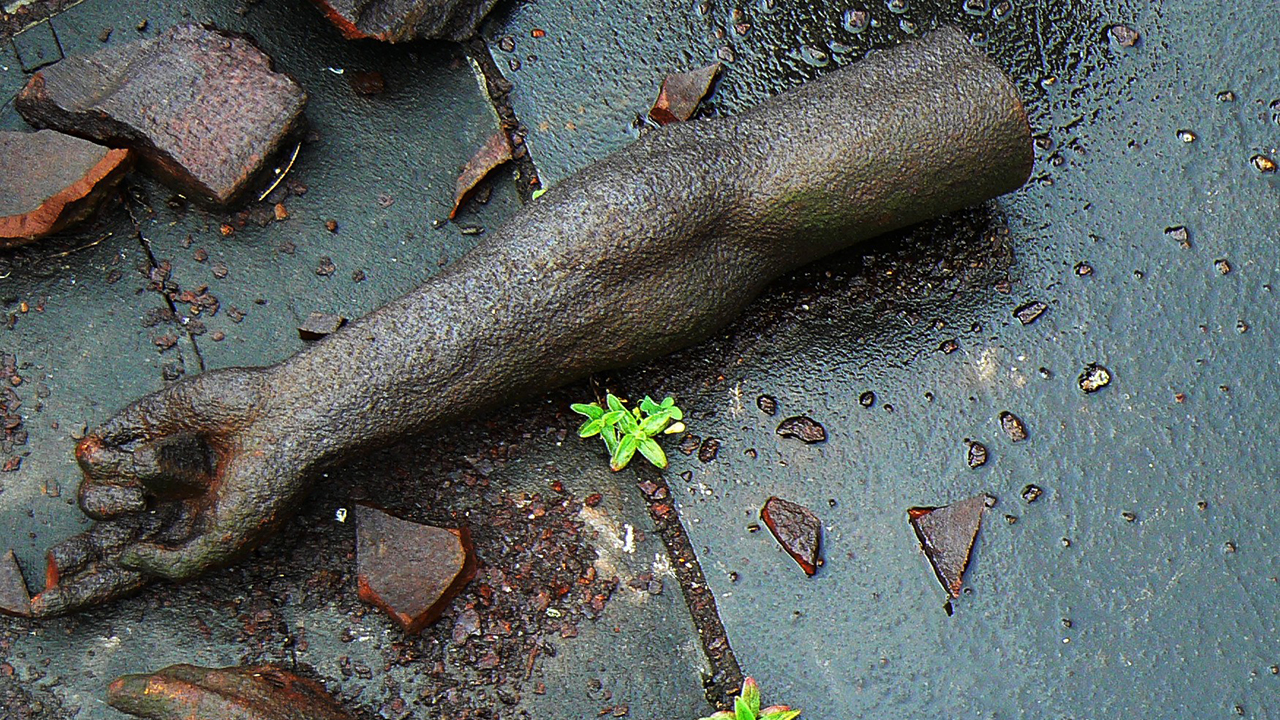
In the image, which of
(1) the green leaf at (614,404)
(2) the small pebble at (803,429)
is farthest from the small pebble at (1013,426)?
(1) the green leaf at (614,404)

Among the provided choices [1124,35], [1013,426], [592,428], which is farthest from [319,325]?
[1124,35]

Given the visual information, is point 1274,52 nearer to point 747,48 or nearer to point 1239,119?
point 1239,119

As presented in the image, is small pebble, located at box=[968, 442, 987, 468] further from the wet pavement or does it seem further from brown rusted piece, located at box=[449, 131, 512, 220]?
brown rusted piece, located at box=[449, 131, 512, 220]

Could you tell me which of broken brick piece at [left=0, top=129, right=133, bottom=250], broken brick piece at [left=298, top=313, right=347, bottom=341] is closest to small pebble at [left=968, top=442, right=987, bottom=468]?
broken brick piece at [left=298, top=313, right=347, bottom=341]

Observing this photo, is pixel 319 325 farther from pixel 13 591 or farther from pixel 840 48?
pixel 840 48

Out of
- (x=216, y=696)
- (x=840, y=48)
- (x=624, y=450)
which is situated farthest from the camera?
(x=840, y=48)
